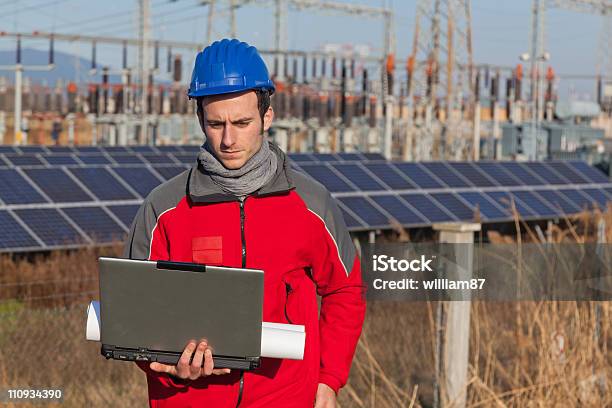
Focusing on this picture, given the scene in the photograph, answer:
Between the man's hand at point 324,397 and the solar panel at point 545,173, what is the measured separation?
16423 mm

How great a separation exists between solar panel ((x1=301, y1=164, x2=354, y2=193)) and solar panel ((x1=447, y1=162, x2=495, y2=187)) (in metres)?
2.54

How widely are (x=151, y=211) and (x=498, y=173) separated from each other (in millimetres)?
16607

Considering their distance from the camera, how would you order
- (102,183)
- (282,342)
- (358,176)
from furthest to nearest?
(358,176) → (102,183) → (282,342)

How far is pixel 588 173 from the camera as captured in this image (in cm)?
2058

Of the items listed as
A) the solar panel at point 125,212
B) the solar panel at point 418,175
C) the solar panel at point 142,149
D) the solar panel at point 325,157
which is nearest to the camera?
the solar panel at point 125,212

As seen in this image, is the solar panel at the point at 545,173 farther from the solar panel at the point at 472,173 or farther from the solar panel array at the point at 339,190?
the solar panel at the point at 472,173

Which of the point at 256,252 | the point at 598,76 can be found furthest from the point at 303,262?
the point at 598,76

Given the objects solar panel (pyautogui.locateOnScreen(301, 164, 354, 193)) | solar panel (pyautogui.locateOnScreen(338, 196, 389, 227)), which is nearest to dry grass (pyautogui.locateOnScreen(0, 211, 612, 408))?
solar panel (pyautogui.locateOnScreen(338, 196, 389, 227))

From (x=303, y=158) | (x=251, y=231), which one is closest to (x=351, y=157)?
(x=303, y=158)

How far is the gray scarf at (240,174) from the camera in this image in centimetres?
289

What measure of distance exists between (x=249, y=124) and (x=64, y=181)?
11312mm

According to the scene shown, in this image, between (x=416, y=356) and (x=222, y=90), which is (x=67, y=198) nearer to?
(x=416, y=356)

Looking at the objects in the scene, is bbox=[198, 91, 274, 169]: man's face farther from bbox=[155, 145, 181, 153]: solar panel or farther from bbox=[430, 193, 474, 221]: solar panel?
bbox=[155, 145, 181, 153]: solar panel

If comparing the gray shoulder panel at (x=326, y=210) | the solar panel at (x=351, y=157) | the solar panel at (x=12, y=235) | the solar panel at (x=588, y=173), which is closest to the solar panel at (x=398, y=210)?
the solar panel at (x=12, y=235)
